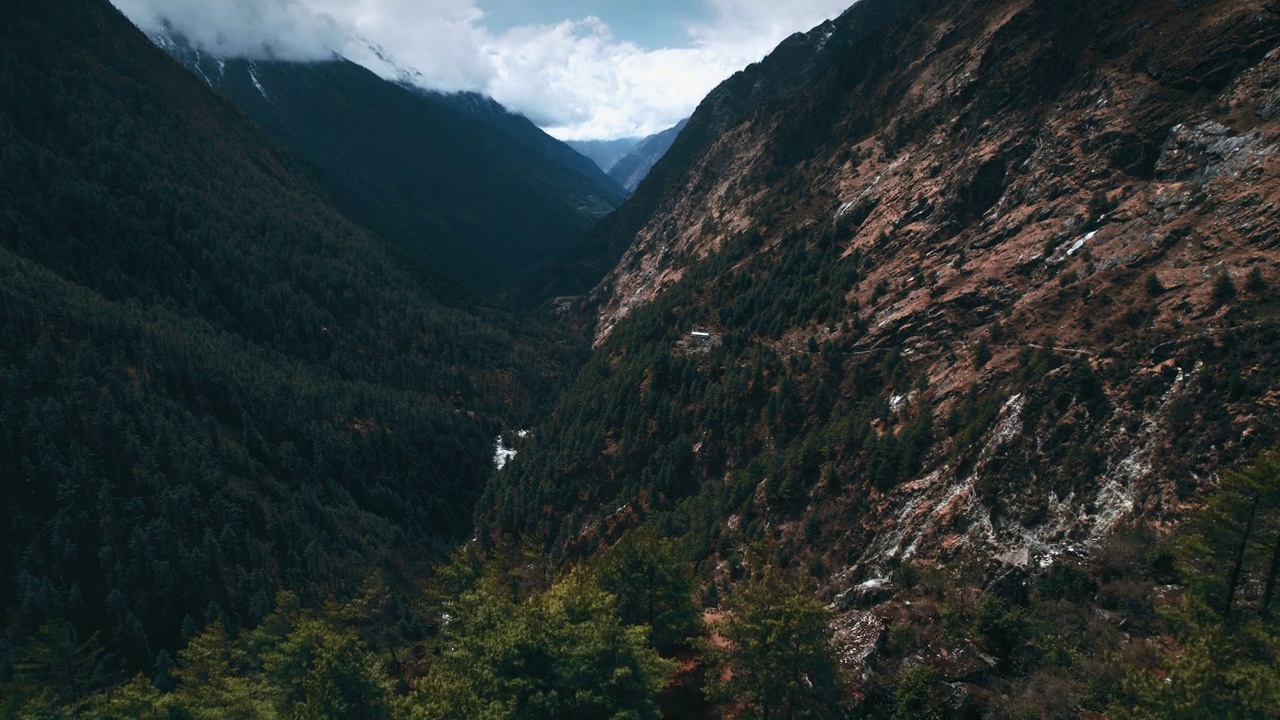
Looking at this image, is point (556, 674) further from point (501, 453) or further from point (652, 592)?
point (501, 453)

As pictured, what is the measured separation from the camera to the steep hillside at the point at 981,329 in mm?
46375

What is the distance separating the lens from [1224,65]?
70.1 metres

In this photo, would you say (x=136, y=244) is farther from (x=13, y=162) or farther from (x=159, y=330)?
(x=159, y=330)

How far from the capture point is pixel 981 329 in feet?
237

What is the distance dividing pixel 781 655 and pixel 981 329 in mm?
57903

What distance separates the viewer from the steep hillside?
152 ft

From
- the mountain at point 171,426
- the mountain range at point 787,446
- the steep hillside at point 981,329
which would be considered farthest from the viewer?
the mountain at point 171,426

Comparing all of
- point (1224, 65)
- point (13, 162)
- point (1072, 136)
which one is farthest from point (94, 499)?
point (1224, 65)

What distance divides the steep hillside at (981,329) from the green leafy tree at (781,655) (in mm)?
21977

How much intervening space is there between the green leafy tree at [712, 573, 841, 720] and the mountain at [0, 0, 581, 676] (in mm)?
62522

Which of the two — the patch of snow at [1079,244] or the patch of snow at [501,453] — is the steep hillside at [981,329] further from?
the patch of snow at [501,453]

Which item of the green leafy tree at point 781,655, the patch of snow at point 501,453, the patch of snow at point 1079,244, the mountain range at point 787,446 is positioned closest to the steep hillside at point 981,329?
the patch of snow at point 1079,244

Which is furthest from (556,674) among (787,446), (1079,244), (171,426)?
(171,426)

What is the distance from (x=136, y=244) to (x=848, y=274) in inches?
7483
